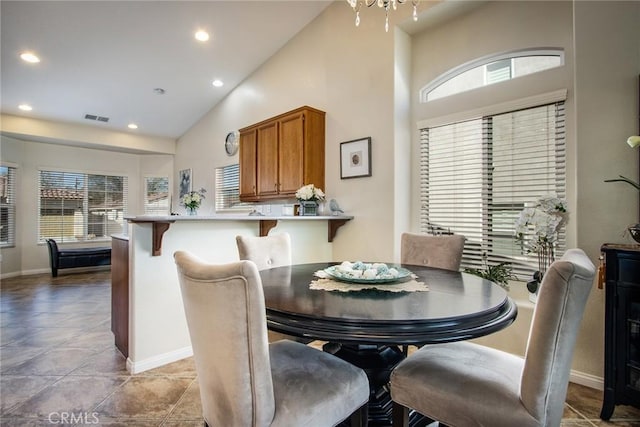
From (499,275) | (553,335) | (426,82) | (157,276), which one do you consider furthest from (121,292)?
(426,82)

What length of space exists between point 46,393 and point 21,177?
580 centimetres

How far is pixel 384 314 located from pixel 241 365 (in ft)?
1.62

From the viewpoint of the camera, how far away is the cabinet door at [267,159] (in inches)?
164

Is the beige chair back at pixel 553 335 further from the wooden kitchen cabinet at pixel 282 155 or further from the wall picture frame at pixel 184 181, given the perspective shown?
the wall picture frame at pixel 184 181

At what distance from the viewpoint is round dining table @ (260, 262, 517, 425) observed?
1057mm

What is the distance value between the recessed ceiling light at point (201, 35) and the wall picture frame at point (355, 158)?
2275mm

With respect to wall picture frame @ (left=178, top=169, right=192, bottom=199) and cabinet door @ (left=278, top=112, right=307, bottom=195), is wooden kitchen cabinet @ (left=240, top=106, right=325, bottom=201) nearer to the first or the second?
cabinet door @ (left=278, top=112, right=307, bottom=195)

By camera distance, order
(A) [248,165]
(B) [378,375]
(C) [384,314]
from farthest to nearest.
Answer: (A) [248,165]
(B) [378,375]
(C) [384,314]

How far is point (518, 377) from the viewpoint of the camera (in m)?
1.19

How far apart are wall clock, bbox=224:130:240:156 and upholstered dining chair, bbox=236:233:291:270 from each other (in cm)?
350

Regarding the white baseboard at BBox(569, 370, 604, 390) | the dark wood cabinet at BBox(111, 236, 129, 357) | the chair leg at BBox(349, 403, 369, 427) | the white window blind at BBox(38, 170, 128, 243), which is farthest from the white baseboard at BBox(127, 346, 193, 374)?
the white window blind at BBox(38, 170, 128, 243)

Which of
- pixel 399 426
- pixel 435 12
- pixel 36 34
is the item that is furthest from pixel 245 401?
pixel 36 34

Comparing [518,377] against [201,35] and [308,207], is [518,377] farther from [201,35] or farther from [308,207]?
[201,35]

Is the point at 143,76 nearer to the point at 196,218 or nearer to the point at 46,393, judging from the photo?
the point at 196,218
